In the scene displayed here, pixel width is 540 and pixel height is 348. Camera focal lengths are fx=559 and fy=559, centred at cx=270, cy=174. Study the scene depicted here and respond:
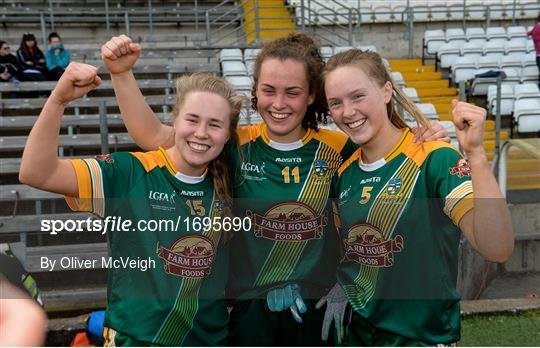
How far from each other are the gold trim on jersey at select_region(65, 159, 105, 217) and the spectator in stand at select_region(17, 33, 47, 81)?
5957 millimetres

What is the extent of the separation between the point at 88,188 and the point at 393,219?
95 cm

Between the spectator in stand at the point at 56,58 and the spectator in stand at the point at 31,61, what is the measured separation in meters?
0.10

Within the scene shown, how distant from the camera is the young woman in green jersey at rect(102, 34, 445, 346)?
6.43 feet

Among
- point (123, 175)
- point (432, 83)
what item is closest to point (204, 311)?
point (123, 175)

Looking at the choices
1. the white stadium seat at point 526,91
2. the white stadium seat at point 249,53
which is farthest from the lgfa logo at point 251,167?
the white stadium seat at point 526,91

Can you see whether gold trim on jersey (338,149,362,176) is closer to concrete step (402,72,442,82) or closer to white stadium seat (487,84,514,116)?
white stadium seat (487,84,514,116)

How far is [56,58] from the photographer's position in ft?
24.0

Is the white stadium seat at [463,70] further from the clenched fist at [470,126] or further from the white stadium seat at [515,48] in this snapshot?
the clenched fist at [470,126]

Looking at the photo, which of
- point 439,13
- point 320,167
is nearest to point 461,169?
point 320,167

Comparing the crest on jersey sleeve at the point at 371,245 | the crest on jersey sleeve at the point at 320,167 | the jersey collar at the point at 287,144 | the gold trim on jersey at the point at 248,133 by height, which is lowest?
the crest on jersey sleeve at the point at 371,245

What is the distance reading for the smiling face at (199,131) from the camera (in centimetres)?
183

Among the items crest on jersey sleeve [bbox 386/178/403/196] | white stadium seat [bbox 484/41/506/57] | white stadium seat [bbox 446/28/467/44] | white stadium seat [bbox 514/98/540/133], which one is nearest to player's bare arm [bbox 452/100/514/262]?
crest on jersey sleeve [bbox 386/178/403/196]

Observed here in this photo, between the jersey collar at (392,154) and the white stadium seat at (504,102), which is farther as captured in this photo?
the white stadium seat at (504,102)

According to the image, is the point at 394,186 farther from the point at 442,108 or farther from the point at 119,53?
the point at 442,108
